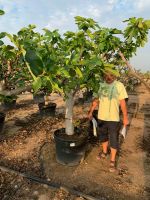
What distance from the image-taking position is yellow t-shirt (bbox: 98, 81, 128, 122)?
17.3 feet

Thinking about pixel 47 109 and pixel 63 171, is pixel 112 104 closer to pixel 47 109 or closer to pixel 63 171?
pixel 63 171

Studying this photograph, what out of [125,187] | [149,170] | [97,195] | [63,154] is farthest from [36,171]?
[149,170]

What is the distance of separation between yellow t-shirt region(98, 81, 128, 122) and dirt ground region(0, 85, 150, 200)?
3.71 ft

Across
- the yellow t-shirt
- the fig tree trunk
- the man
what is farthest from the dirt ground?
the yellow t-shirt

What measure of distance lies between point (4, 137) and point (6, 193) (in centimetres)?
316

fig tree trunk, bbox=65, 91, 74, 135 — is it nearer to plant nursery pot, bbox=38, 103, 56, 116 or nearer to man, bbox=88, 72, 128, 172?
man, bbox=88, 72, 128, 172

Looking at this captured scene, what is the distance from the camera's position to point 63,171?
5.46m

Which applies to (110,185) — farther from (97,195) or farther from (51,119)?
(51,119)

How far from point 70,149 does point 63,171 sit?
1.57ft

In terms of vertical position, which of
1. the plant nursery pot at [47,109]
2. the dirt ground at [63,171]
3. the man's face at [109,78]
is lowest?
the dirt ground at [63,171]

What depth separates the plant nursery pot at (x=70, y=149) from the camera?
5574 millimetres

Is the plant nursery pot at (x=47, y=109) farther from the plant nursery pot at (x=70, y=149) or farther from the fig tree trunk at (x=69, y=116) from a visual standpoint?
the plant nursery pot at (x=70, y=149)

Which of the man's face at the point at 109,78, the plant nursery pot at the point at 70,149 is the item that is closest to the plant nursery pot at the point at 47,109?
the plant nursery pot at the point at 70,149

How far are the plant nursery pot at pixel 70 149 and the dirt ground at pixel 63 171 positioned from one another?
127 millimetres
